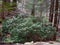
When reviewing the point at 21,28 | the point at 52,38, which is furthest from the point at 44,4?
the point at 21,28

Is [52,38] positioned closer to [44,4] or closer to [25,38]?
[25,38]

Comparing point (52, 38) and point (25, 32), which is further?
point (52, 38)

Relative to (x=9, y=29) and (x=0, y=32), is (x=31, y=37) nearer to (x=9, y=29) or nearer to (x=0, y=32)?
(x=9, y=29)

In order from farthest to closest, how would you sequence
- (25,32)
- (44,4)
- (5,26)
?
(44,4) < (5,26) < (25,32)

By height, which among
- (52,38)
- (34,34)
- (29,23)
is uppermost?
(29,23)

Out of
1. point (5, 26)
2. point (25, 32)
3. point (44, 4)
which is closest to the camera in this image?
point (25, 32)

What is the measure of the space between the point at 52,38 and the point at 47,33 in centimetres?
65

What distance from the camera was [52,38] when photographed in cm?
727

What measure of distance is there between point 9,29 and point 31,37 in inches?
52.3

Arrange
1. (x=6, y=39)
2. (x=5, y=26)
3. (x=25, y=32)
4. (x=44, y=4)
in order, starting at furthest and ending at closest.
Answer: (x=44, y=4), (x=5, y=26), (x=6, y=39), (x=25, y=32)

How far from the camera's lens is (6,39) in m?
6.65

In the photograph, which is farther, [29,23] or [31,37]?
[29,23]

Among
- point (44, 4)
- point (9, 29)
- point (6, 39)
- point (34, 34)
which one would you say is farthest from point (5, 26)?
point (44, 4)

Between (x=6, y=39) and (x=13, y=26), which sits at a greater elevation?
(x=13, y=26)
